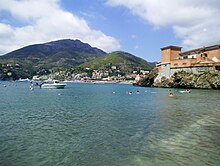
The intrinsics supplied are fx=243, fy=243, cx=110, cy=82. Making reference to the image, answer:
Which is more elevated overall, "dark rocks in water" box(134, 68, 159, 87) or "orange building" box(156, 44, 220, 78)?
"orange building" box(156, 44, 220, 78)

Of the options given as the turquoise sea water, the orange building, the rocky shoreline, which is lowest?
the turquoise sea water

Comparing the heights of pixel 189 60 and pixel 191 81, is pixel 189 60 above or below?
above

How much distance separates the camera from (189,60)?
338 feet

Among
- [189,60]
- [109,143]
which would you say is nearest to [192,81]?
[189,60]

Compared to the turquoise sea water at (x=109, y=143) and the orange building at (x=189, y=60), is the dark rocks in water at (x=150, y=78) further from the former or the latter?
the turquoise sea water at (x=109, y=143)

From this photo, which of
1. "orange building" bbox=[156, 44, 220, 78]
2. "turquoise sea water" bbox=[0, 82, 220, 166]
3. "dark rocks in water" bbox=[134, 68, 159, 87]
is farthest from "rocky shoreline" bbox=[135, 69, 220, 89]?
"turquoise sea water" bbox=[0, 82, 220, 166]

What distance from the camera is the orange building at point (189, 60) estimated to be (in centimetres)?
9912

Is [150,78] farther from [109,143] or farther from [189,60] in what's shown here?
[109,143]

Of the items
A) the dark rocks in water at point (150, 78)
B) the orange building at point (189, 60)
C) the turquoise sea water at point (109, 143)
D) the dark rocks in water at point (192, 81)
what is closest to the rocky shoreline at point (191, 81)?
the dark rocks in water at point (192, 81)

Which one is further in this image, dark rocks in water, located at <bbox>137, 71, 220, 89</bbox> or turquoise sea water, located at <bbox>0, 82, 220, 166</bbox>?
dark rocks in water, located at <bbox>137, 71, 220, 89</bbox>

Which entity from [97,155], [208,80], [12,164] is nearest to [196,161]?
[97,155]

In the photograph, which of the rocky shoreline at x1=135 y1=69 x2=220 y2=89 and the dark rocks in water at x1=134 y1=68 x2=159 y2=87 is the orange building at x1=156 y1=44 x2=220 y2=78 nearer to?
the rocky shoreline at x1=135 y1=69 x2=220 y2=89

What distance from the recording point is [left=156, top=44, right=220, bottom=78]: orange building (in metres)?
99.1

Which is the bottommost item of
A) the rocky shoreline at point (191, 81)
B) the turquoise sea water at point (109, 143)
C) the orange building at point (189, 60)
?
the turquoise sea water at point (109, 143)
